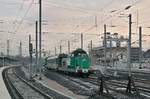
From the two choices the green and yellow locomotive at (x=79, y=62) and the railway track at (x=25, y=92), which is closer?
the railway track at (x=25, y=92)

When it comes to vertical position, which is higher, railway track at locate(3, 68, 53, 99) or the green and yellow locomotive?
the green and yellow locomotive

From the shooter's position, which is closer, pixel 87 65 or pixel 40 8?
pixel 40 8

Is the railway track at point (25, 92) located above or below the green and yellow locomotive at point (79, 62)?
below

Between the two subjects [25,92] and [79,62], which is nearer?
[25,92]

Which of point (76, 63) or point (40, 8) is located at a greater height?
point (40, 8)

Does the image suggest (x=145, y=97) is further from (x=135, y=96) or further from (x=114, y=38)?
(x=114, y=38)

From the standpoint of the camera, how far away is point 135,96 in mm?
25328

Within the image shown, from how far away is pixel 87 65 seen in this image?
55.1 meters

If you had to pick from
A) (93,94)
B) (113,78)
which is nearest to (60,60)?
(113,78)

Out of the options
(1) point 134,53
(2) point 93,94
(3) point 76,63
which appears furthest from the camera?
(1) point 134,53

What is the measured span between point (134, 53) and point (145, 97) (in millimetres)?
124747

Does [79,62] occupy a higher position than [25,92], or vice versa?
[79,62]

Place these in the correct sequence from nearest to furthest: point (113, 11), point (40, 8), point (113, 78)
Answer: point (113, 11) < point (40, 8) < point (113, 78)

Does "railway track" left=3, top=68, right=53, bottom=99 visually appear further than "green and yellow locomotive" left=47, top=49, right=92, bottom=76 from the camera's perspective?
No
